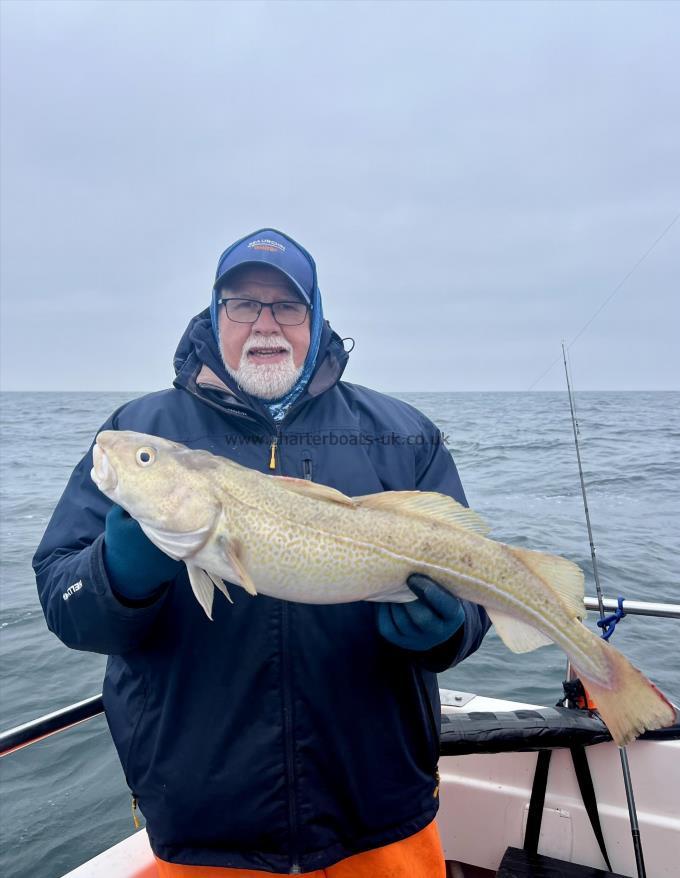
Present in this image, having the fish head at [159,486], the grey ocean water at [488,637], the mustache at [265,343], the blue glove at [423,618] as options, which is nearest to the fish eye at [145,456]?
the fish head at [159,486]

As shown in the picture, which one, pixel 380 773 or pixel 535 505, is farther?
pixel 535 505

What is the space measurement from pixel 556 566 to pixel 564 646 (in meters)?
0.35

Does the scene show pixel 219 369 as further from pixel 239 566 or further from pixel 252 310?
pixel 239 566

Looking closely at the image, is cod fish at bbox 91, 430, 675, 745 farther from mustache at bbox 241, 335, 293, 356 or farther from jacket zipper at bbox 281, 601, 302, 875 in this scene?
mustache at bbox 241, 335, 293, 356

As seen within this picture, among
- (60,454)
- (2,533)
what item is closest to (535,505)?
(2,533)

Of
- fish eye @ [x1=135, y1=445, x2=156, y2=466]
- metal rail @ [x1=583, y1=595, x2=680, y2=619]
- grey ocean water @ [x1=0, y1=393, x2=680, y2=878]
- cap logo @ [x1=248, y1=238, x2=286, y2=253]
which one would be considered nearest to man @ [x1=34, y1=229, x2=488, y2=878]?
fish eye @ [x1=135, y1=445, x2=156, y2=466]

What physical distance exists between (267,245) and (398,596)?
1.98 metres

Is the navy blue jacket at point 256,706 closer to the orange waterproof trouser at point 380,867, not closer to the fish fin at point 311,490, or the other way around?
the orange waterproof trouser at point 380,867

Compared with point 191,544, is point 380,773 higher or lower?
lower

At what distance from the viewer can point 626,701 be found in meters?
2.64

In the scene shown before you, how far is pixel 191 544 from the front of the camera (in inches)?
98.1

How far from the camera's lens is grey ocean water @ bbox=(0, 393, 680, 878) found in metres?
5.94

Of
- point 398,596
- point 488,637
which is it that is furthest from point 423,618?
point 488,637

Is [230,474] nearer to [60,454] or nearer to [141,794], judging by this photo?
[141,794]
